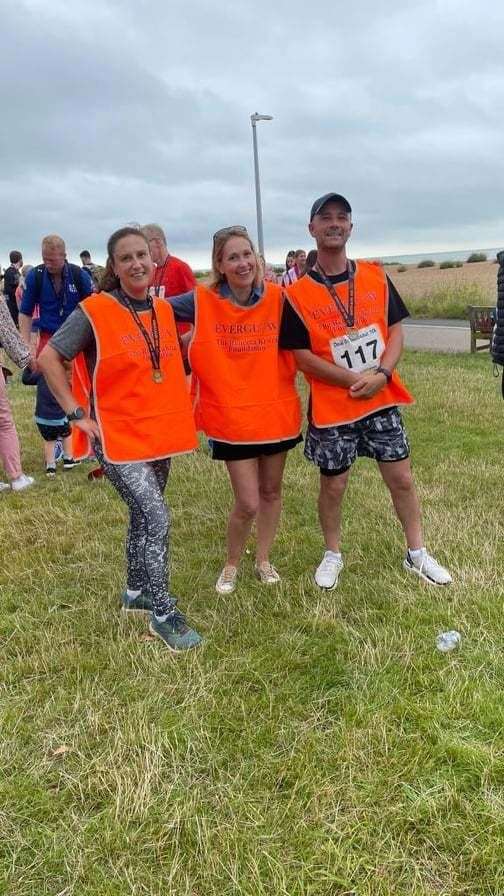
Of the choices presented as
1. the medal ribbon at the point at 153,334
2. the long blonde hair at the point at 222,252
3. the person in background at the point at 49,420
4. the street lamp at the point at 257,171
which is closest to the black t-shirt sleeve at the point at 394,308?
the long blonde hair at the point at 222,252

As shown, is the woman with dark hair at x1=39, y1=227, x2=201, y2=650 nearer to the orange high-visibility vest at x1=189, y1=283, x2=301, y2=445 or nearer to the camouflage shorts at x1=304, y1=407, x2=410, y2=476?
the orange high-visibility vest at x1=189, y1=283, x2=301, y2=445

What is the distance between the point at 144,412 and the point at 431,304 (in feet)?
79.4

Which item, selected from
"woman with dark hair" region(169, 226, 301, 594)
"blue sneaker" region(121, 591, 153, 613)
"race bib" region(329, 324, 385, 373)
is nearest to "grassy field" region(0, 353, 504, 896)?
"blue sneaker" region(121, 591, 153, 613)

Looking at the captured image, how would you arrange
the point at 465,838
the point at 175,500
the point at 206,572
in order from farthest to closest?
the point at 175,500 < the point at 206,572 < the point at 465,838

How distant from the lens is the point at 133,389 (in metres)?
3.29

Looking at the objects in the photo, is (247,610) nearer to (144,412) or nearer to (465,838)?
(144,412)

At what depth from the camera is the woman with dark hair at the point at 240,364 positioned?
357 cm

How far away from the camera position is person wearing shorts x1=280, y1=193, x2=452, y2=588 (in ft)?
12.0

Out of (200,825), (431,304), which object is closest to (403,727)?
(200,825)

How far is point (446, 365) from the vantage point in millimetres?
12312

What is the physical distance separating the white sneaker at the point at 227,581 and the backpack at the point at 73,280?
3637 mm

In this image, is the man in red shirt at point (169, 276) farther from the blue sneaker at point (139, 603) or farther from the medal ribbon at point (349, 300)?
the blue sneaker at point (139, 603)

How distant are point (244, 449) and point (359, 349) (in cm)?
85

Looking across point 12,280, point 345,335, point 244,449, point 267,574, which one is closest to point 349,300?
point 345,335
